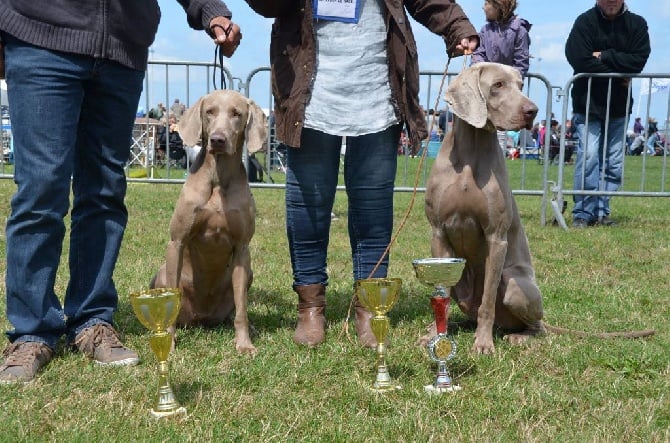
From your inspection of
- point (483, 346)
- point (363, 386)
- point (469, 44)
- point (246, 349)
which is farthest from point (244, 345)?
point (469, 44)

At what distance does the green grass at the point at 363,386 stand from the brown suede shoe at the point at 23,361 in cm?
6

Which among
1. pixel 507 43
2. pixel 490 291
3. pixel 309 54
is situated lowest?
pixel 490 291

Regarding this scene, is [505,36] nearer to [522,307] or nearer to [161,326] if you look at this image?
[522,307]

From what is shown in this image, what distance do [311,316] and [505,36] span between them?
Result: 433 cm

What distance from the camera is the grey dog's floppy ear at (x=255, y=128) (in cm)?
347

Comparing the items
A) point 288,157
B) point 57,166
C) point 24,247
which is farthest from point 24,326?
point 288,157

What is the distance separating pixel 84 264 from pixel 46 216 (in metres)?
0.44

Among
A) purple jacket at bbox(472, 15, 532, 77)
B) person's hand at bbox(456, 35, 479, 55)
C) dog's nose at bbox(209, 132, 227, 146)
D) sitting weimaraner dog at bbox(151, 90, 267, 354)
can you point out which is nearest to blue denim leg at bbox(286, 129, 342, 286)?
sitting weimaraner dog at bbox(151, 90, 267, 354)

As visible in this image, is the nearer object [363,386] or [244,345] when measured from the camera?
[363,386]

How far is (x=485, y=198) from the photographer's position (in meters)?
3.28

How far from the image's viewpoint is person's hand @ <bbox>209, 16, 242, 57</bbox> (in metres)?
3.04

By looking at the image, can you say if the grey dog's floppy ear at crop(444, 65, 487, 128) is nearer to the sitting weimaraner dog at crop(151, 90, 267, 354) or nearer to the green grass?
the sitting weimaraner dog at crop(151, 90, 267, 354)

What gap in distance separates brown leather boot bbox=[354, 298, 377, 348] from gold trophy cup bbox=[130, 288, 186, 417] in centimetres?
116

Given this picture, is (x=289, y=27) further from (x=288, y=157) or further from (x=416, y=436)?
(x=416, y=436)
